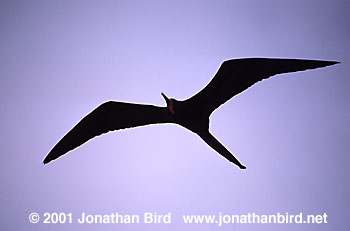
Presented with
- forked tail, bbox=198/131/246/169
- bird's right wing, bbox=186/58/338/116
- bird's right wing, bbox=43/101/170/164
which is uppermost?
bird's right wing, bbox=186/58/338/116

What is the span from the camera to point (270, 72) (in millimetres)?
1636

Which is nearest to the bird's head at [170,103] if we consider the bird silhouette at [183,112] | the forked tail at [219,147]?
the bird silhouette at [183,112]

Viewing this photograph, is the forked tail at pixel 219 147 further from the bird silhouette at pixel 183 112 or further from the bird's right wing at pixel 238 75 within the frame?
the bird's right wing at pixel 238 75

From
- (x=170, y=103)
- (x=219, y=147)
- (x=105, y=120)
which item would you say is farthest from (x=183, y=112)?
(x=105, y=120)

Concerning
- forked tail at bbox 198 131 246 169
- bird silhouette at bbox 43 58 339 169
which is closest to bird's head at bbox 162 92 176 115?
bird silhouette at bbox 43 58 339 169

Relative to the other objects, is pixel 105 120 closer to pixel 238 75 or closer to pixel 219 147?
pixel 219 147

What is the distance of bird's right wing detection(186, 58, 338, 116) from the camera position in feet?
5.25

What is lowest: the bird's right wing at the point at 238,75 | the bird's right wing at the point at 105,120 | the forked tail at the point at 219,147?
the forked tail at the point at 219,147

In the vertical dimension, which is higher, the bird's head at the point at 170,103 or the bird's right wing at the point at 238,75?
the bird's right wing at the point at 238,75

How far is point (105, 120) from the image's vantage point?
1831 millimetres

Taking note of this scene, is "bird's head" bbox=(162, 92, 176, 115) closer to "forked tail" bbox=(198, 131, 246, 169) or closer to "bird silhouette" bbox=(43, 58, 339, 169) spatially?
"bird silhouette" bbox=(43, 58, 339, 169)

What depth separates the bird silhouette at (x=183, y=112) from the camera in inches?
66.3

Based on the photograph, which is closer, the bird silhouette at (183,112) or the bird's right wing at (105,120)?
the bird silhouette at (183,112)

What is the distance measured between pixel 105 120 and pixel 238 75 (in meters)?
0.69
